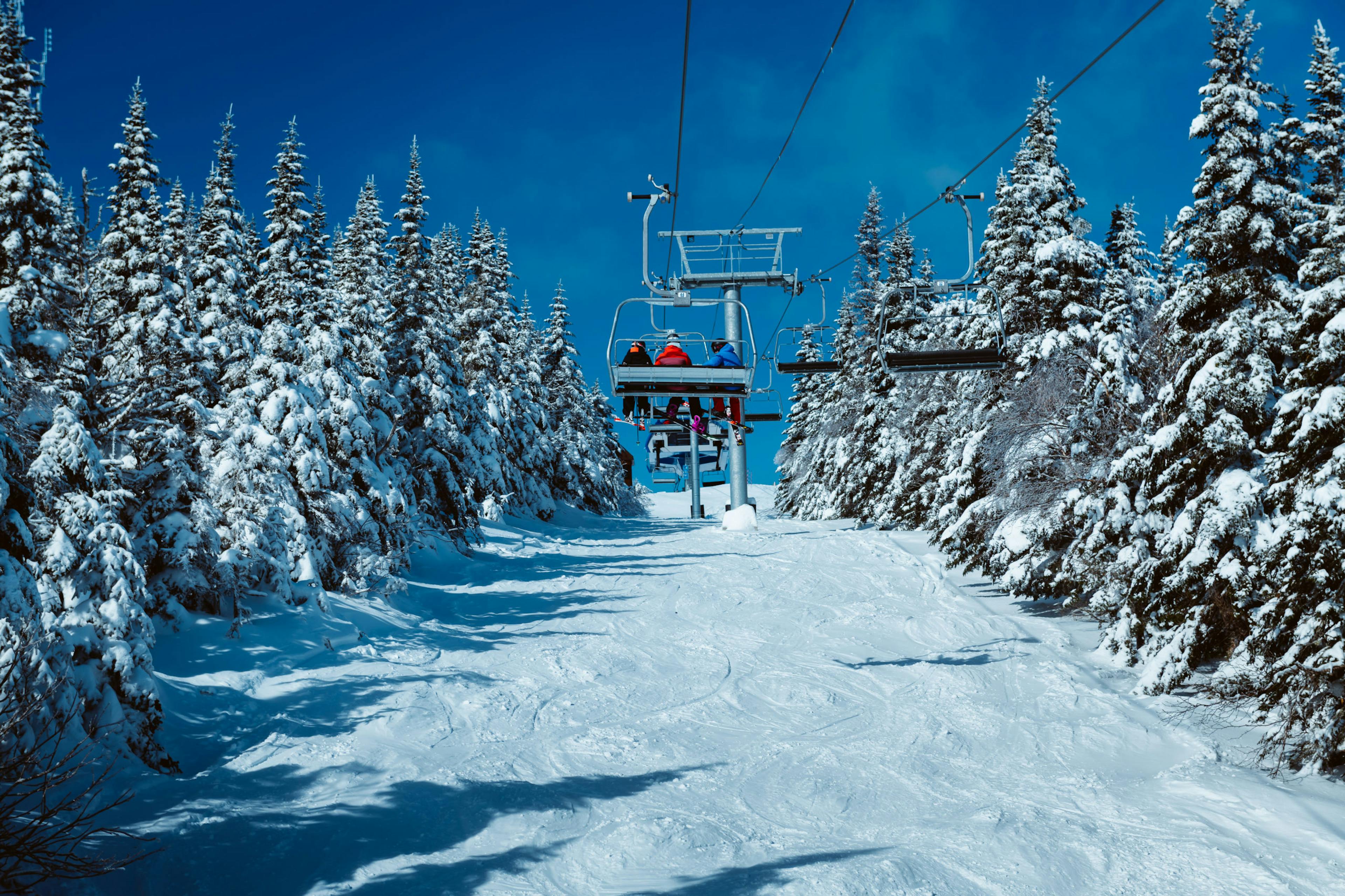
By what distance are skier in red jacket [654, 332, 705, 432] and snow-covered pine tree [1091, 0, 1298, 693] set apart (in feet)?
24.8

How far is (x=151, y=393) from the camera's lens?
14664 millimetres

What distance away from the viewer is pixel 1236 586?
1191 centimetres

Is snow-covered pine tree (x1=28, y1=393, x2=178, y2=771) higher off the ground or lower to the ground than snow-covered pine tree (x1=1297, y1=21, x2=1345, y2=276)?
lower

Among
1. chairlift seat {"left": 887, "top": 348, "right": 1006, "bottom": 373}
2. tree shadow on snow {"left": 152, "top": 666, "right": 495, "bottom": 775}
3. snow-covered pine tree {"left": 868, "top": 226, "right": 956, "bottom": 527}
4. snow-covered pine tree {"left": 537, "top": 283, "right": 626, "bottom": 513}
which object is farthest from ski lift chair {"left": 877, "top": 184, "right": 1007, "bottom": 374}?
snow-covered pine tree {"left": 537, "top": 283, "right": 626, "bottom": 513}

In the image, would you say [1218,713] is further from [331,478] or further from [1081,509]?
[331,478]

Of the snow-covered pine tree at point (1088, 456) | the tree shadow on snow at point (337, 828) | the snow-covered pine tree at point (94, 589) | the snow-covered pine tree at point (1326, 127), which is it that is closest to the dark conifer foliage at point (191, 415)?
the snow-covered pine tree at point (94, 589)

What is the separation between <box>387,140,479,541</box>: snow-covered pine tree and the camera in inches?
1065

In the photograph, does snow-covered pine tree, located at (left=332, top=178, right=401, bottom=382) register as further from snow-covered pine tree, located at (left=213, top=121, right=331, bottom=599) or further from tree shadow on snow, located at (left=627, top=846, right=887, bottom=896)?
tree shadow on snow, located at (left=627, top=846, right=887, bottom=896)

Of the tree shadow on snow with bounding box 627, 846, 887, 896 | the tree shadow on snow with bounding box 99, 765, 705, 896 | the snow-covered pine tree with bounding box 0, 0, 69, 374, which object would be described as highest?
the snow-covered pine tree with bounding box 0, 0, 69, 374

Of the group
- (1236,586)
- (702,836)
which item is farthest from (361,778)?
(1236,586)

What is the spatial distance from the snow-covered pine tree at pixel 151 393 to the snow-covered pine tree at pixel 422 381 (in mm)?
8239

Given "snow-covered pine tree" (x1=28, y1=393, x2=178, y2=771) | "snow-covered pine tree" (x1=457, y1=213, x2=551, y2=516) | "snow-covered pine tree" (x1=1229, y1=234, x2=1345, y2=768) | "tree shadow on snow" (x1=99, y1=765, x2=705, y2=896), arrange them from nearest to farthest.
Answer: "tree shadow on snow" (x1=99, y1=765, x2=705, y2=896), "snow-covered pine tree" (x1=28, y1=393, x2=178, y2=771), "snow-covered pine tree" (x1=1229, y1=234, x2=1345, y2=768), "snow-covered pine tree" (x1=457, y1=213, x2=551, y2=516)

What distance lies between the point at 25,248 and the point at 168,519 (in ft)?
17.9

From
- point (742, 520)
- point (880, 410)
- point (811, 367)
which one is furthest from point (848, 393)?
point (811, 367)
